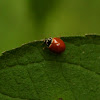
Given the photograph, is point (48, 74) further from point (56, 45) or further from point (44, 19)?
point (44, 19)

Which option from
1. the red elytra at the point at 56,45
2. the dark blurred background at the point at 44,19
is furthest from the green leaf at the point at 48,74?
the dark blurred background at the point at 44,19

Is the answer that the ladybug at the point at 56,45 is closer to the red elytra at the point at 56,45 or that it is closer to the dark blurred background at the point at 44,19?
the red elytra at the point at 56,45

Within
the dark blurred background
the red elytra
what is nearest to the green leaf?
the red elytra

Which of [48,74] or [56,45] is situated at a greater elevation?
[56,45]

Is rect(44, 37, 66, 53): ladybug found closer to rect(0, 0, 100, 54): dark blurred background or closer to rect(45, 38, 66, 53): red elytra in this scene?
rect(45, 38, 66, 53): red elytra

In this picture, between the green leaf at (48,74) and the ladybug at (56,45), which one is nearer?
the green leaf at (48,74)

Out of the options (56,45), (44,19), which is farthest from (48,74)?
(44,19)

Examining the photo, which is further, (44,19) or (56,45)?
(44,19)
